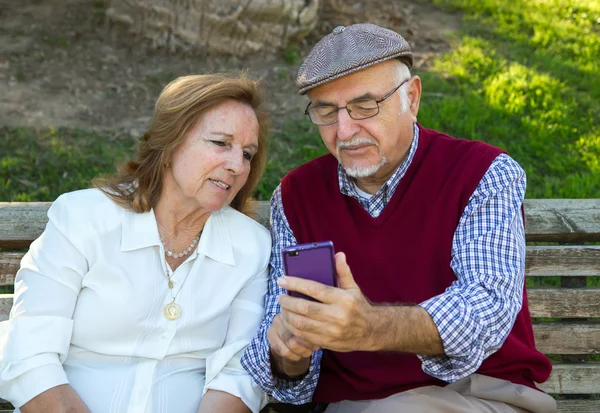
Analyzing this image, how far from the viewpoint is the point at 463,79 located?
20.6 feet

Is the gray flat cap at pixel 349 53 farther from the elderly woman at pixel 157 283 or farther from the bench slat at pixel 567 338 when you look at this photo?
the bench slat at pixel 567 338

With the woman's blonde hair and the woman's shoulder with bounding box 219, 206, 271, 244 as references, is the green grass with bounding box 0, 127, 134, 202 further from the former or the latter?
the woman's shoulder with bounding box 219, 206, 271, 244

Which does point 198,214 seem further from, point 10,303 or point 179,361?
point 10,303

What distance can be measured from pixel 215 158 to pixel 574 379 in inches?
74.4

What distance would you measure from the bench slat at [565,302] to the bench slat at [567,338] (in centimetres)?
5

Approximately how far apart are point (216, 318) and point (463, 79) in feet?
12.1

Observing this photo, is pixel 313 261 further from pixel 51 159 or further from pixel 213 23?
pixel 213 23

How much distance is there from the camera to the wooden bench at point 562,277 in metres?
3.62

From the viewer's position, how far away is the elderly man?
9.25ft

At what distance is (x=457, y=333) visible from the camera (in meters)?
2.70

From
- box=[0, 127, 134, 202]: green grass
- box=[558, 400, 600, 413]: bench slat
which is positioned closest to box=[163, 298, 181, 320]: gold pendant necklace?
box=[558, 400, 600, 413]: bench slat

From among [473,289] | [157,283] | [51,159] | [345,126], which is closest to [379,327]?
[473,289]

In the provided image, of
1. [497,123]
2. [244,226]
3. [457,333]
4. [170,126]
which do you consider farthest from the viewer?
[497,123]

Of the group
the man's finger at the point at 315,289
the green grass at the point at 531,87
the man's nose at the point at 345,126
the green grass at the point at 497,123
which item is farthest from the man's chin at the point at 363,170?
the green grass at the point at 531,87
